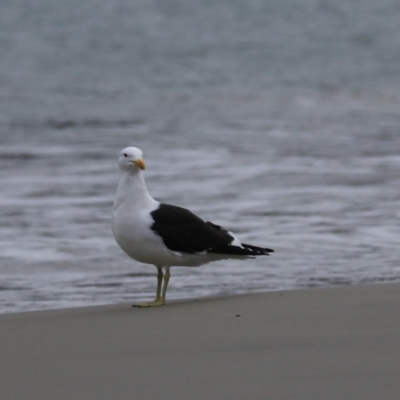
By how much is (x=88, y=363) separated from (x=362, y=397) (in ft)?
3.33

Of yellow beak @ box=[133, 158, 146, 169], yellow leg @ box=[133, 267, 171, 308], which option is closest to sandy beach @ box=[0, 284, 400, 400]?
yellow leg @ box=[133, 267, 171, 308]

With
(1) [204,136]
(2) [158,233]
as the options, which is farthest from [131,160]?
(1) [204,136]

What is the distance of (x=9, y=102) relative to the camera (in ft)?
55.6

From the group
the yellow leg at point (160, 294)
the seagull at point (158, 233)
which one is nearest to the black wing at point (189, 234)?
the seagull at point (158, 233)

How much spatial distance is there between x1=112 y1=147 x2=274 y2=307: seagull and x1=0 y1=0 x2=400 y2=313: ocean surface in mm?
351

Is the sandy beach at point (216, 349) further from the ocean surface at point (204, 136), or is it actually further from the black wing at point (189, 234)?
the ocean surface at point (204, 136)

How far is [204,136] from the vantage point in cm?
1280

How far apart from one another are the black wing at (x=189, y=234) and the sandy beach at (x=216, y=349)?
30cm

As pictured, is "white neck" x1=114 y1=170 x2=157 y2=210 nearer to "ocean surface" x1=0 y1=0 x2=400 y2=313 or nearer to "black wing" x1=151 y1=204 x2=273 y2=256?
"black wing" x1=151 y1=204 x2=273 y2=256

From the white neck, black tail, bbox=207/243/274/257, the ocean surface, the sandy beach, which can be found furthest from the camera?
the ocean surface

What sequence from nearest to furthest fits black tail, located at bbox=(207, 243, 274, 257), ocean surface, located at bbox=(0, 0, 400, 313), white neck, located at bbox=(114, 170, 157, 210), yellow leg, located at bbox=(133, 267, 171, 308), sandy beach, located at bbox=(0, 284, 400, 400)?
1. sandy beach, located at bbox=(0, 284, 400, 400)
2. yellow leg, located at bbox=(133, 267, 171, 308)
3. white neck, located at bbox=(114, 170, 157, 210)
4. black tail, located at bbox=(207, 243, 274, 257)
5. ocean surface, located at bbox=(0, 0, 400, 313)

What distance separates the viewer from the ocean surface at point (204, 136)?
6.30 metres

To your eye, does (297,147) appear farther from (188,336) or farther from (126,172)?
(188,336)

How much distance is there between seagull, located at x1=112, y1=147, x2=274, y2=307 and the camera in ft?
16.7
